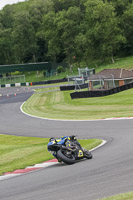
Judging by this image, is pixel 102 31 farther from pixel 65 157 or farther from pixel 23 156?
pixel 65 157

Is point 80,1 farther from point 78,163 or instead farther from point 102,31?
point 78,163

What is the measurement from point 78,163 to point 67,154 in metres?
0.50

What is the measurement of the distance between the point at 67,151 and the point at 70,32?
86.4 metres

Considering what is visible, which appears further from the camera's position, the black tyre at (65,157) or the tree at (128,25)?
the tree at (128,25)

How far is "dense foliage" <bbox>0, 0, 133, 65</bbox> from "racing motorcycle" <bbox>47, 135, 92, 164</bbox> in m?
74.7

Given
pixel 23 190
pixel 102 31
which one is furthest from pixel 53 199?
pixel 102 31

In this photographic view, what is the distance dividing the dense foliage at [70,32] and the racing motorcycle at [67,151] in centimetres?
7471

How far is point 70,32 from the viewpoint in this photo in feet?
316

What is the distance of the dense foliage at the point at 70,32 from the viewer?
290 feet

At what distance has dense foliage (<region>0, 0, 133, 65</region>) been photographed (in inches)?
3474

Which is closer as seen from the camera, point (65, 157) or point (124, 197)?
point (124, 197)

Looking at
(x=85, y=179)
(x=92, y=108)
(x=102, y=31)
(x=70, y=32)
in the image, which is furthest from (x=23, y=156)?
(x=70, y=32)

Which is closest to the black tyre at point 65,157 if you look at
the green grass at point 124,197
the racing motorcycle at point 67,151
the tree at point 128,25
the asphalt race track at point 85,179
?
the racing motorcycle at point 67,151

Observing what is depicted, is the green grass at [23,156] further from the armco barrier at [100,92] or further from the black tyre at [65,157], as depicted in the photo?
the armco barrier at [100,92]
